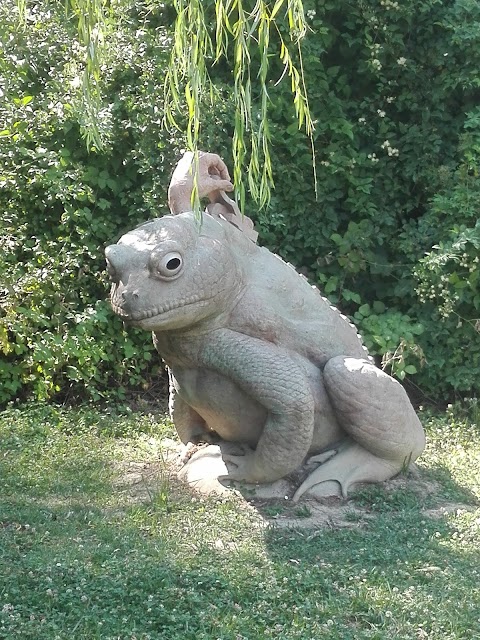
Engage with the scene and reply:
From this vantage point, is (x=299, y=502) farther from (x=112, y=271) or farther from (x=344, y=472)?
(x=112, y=271)

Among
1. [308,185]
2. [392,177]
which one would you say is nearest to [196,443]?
[308,185]

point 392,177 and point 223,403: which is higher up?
point 392,177

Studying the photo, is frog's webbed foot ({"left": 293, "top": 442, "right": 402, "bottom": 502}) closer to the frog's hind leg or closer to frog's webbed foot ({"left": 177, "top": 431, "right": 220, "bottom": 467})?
the frog's hind leg

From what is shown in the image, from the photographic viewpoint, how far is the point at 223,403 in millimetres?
5609

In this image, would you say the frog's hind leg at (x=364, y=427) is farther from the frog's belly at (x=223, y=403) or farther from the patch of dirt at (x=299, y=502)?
the frog's belly at (x=223, y=403)

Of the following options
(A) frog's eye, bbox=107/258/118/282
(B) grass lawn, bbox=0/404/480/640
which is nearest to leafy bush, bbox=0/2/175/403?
(B) grass lawn, bbox=0/404/480/640

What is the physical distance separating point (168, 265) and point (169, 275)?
5 centimetres

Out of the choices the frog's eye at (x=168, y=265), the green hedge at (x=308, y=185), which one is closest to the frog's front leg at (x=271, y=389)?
the frog's eye at (x=168, y=265)

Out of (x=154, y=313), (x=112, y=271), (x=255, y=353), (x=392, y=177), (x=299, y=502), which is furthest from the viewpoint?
(x=392, y=177)

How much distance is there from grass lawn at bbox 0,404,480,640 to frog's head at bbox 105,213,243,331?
1118 millimetres

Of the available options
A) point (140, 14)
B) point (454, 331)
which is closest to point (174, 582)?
point (454, 331)

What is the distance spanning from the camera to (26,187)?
8.38 meters

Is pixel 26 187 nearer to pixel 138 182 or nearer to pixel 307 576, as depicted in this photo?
pixel 138 182

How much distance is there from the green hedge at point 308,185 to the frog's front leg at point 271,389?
2.64 meters
